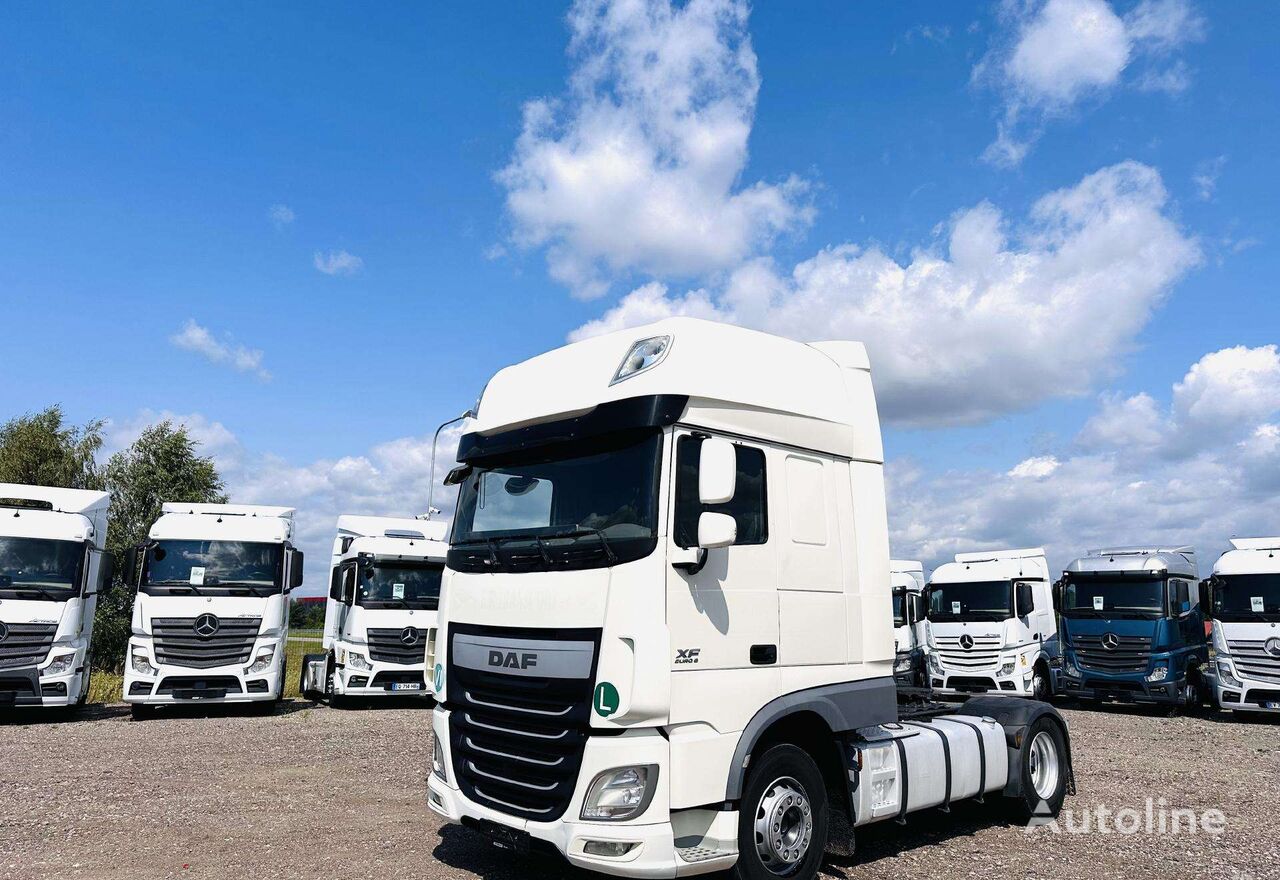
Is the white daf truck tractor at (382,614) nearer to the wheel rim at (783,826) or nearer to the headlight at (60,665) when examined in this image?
the headlight at (60,665)

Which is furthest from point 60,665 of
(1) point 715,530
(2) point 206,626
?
(1) point 715,530

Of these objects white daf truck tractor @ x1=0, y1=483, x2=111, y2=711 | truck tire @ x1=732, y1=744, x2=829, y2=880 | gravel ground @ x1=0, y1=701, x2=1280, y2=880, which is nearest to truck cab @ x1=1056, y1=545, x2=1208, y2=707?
gravel ground @ x1=0, y1=701, x2=1280, y2=880

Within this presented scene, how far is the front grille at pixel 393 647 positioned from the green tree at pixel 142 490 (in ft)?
61.8

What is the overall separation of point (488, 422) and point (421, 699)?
43.4 feet

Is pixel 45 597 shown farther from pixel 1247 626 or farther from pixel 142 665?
pixel 1247 626

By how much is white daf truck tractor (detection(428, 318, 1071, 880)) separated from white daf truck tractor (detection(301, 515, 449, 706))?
35.6ft

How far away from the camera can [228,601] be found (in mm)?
14688

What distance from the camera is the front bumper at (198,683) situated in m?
14.2

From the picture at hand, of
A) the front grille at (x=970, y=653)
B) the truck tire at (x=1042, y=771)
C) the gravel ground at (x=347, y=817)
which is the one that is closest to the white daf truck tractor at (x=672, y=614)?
the gravel ground at (x=347, y=817)

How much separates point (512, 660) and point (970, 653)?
16454mm

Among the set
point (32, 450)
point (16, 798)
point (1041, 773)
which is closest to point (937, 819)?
point (1041, 773)

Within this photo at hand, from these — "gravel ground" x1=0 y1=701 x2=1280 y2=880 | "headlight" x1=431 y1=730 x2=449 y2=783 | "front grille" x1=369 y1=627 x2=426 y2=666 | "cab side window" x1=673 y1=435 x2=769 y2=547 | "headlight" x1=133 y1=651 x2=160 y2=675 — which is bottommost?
"gravel ground" x1=0 y1=701 x2=1280 y2=880

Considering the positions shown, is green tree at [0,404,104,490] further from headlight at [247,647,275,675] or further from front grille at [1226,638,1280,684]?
front grille at [1226,638,1280,684]

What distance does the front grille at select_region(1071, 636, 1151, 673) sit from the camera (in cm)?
1734
